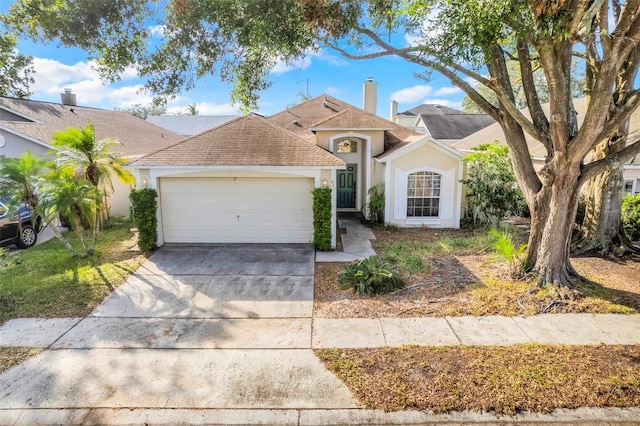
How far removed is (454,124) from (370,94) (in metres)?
14.4

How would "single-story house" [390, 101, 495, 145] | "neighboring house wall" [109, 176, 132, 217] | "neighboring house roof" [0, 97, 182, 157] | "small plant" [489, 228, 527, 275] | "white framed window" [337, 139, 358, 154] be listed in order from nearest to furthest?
1. "small plant" [489, 228, 527, 275]
2. "neighboring house roof" [0, 97, 182, 157]
3. "neighboring house wall" [109, 176, 132, 217]
4. "white framed window" [337, 139, 358, 154]
5. "single-story house" [390, 101, 495, 145]

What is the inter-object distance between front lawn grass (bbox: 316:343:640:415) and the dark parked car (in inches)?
436

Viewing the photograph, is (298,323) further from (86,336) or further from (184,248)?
(184,248)

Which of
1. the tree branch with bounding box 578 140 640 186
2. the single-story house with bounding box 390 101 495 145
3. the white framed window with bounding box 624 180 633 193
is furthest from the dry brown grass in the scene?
the single-story house with bounding box 390 101 495 145

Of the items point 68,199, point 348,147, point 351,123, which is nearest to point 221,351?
point 68,199

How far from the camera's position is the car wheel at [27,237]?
38.6ft

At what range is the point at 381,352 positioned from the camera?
572cm

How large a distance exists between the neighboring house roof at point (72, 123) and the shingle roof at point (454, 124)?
20702 millimetres

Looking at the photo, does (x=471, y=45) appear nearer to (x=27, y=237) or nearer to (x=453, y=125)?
(x=27, y=237)

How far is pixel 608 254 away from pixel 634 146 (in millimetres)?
4362

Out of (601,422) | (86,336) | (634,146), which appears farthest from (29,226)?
(634,146)

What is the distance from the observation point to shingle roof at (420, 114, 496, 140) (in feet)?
98.5

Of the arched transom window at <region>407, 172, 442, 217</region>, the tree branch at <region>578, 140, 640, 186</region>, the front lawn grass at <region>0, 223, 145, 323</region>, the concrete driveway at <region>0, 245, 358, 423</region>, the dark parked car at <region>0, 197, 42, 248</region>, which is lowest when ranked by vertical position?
the concrete driveway at <region>0, 245, 358, 423</region>

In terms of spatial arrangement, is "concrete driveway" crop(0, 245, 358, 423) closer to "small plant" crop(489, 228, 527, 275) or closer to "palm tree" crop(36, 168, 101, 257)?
"palm tree" crop(36, 168, 101, 257)
